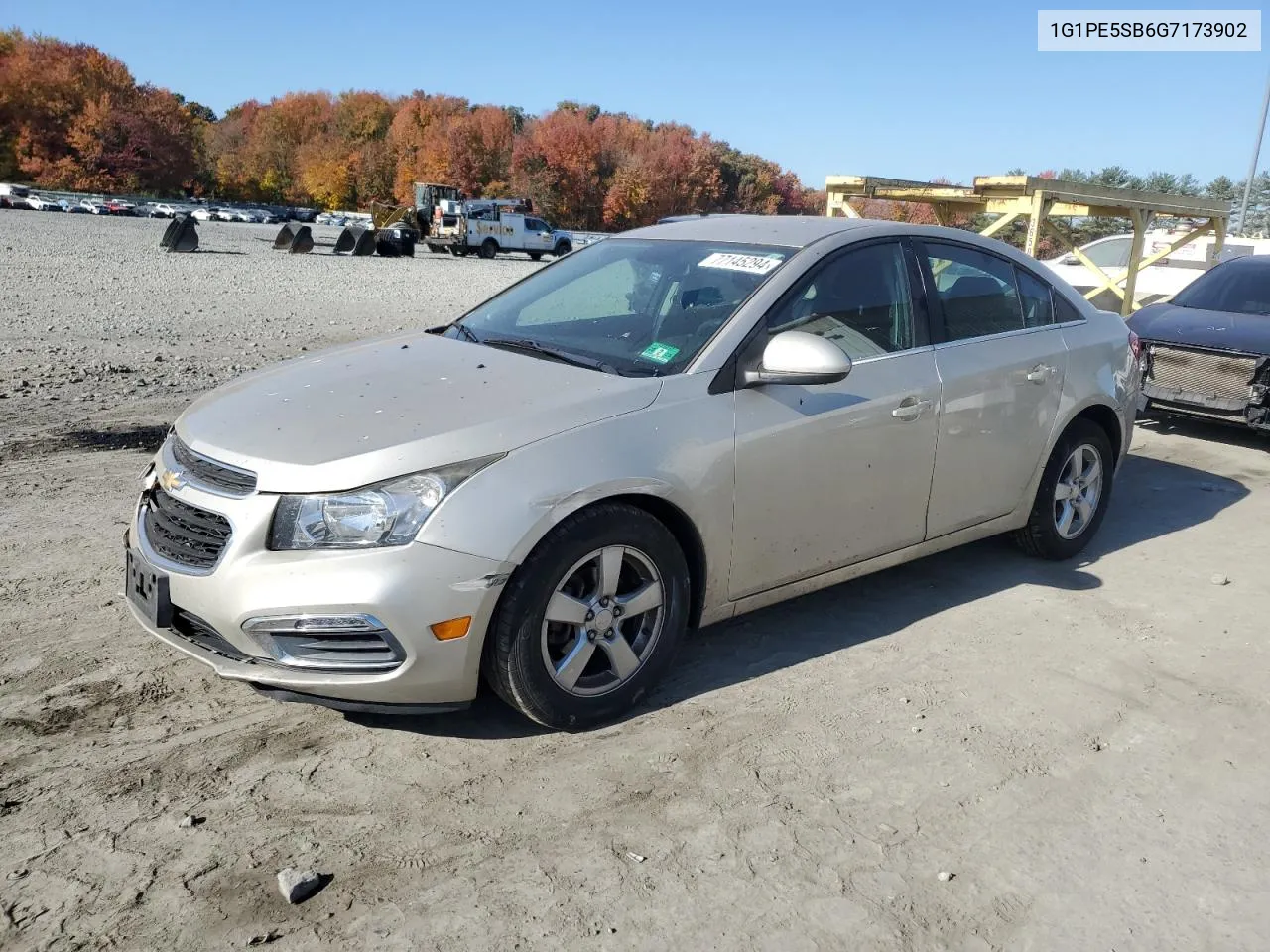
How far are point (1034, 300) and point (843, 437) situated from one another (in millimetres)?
1727

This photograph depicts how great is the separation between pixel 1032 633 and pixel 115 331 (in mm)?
11046

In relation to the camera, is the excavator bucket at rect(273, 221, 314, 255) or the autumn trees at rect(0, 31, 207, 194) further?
the autumn trees at rect(0, 31, 207, 194)

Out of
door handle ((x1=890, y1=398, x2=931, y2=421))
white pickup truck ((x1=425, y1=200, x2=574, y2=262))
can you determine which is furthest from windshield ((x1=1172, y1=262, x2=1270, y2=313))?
white pickup truck ((x1=425, y1=200, x2=574, y2=262))

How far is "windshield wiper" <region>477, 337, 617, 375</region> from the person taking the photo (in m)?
3.91

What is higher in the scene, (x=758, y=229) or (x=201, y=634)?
(x=758, y=229)

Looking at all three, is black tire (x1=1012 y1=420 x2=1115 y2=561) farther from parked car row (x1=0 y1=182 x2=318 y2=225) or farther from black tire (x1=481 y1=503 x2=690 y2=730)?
parked car row (x1=0 y1=182 x2=318 y2=225)

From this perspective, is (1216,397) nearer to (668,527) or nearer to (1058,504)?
(1058,504)

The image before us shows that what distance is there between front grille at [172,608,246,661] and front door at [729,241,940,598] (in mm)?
1729

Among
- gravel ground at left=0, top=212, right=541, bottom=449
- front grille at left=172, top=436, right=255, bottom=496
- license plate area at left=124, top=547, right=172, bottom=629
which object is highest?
front grille at left=172, top=436, right=255, bottom=496

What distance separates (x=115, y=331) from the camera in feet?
40.2

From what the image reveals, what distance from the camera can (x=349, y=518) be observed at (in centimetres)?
319

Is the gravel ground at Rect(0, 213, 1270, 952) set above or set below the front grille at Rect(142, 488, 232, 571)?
below

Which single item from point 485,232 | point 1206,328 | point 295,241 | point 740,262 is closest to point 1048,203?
point 1206,328

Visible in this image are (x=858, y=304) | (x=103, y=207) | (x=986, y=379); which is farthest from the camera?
(x=103, y=207)
